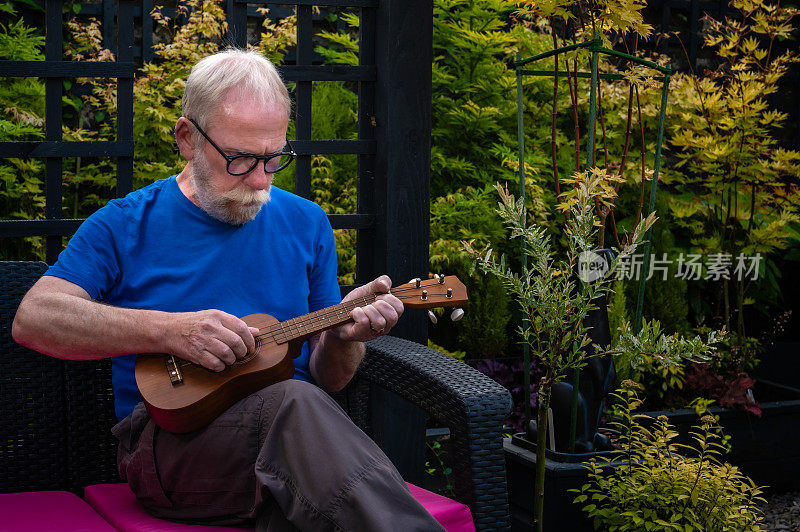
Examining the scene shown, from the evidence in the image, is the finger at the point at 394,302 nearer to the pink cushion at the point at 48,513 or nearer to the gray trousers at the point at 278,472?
the gray trousers at the point at 278,472

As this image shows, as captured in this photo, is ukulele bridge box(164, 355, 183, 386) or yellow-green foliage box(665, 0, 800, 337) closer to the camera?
ukulele bridge box(164, 355, 183, 386)

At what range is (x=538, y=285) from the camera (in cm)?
222

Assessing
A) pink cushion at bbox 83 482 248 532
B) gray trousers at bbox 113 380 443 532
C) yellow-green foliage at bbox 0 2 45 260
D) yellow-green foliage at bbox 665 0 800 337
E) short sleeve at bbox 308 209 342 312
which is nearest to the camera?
gray trousers at bbox 113 380 443 532

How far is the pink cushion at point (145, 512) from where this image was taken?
69.2 inches

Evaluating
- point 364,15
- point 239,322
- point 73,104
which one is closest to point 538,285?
point 239,322

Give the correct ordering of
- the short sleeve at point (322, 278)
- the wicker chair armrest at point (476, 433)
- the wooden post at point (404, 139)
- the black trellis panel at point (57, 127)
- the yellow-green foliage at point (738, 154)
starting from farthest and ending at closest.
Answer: the yellow-green foliage at point (738, 154) → the wooden post at point (404, 139) → the black trellis panel at point (57, 127) → the short sleeve at point (322, 278) → the wicker chair armrest at point (476, 433)

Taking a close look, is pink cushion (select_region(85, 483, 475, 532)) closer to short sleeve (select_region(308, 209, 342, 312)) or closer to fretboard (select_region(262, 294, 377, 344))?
fretboard (select_region(262, 294, 377, 344))

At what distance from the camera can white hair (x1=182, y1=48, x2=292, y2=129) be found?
2070 millimetres

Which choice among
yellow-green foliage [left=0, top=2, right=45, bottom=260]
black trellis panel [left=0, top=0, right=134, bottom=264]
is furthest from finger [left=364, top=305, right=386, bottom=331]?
yellow-green foliage [left=0, top=2, right=45, bottom=260]

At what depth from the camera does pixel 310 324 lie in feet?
6.43

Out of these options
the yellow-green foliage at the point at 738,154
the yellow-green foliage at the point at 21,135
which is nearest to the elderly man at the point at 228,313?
the yellow-green foliage at the point at 21,135

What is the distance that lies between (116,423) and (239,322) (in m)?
0.53

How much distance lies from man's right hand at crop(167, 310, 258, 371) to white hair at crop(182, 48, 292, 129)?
51cm

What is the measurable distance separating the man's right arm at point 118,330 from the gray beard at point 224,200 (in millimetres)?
320
